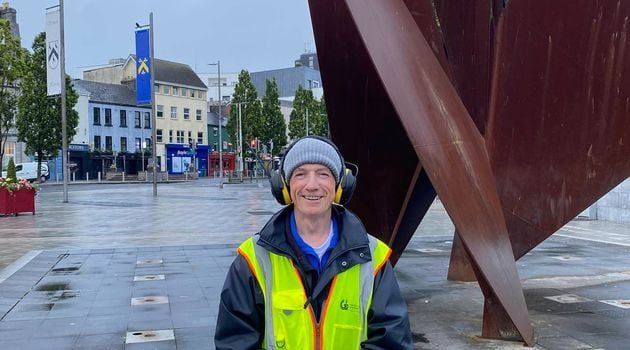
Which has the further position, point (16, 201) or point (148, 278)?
point (16, 201)

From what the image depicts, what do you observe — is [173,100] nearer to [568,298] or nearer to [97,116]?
[97,116]

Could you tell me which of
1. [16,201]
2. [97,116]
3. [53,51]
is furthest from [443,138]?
[97,116]

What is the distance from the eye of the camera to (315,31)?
7035 millimetres

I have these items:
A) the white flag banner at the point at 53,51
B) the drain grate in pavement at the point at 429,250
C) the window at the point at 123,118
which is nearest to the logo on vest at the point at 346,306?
the drain grate in pavement at the point at 429,250

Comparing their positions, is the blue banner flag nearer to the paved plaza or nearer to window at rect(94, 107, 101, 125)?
the paved plaza

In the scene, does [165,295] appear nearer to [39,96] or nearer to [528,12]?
[528,12]

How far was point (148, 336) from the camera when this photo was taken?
5.85m

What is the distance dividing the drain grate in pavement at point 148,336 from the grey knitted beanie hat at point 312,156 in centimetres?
398

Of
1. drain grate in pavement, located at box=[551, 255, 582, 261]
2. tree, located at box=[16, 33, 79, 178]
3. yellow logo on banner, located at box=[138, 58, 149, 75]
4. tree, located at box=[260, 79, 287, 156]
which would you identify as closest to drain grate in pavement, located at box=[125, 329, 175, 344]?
drain grate in pavement, located at box=[551, 255, 582, 261]

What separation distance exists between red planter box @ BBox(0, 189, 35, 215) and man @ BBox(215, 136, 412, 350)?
19749 mm

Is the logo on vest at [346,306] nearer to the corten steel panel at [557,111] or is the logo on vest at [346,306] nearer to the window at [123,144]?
the corten steel panel at [557,111]

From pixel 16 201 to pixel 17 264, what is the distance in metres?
11.0

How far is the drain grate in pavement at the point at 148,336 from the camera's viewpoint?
5727mm

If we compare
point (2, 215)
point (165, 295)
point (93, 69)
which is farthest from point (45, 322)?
point (93, 69)
